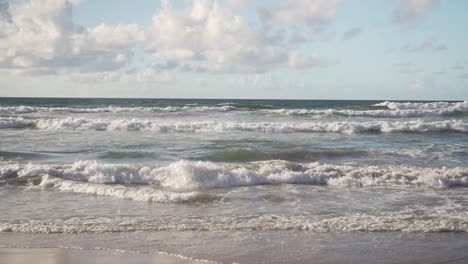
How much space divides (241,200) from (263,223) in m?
1.84

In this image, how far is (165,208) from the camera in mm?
8789

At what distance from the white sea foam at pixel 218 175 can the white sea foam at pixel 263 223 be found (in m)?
2.95

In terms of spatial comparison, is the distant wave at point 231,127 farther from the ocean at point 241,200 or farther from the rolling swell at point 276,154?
the rolling swell at point 276,154

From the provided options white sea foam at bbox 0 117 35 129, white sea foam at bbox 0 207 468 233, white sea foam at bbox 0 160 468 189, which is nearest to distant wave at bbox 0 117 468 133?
white sea foam at bbox 0 117 35 129

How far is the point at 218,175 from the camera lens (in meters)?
11.3

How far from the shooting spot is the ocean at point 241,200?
259 inches

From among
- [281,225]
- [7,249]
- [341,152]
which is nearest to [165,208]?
[281,225]

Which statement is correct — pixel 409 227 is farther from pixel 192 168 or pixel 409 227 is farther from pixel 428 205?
pixel 192 168

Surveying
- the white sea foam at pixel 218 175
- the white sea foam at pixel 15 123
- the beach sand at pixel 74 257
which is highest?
the white sea foam at pixel 15 123

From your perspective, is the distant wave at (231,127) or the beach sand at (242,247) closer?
the beach sand at (242,247)

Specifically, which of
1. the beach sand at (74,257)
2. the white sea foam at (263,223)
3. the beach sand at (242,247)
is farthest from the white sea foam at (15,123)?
the beach sand at (74,257)

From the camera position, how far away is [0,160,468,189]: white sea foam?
1118 cm

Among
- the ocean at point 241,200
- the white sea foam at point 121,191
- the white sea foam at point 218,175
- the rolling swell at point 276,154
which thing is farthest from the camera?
the rolling swell at point 276,154

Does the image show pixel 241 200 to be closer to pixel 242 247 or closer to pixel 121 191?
pixel 121 191
